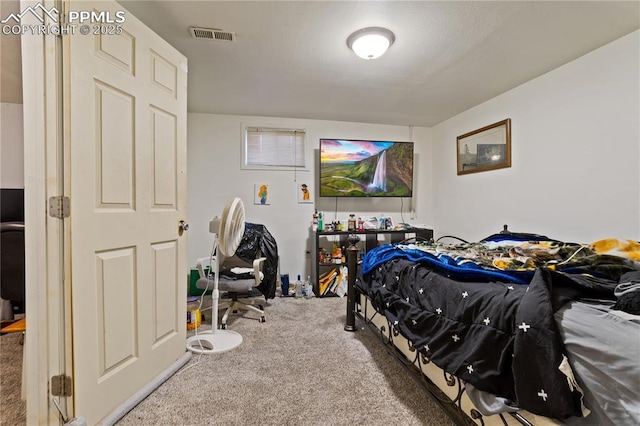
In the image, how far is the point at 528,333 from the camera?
92cm

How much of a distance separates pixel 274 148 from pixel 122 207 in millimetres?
2589

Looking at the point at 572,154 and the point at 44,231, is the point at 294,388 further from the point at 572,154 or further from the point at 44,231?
the point at 572,154

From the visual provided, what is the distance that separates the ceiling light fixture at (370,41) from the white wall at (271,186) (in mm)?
1957

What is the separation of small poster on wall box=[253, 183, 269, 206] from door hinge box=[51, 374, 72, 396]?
8.92ft

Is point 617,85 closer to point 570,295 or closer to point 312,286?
point 570,295

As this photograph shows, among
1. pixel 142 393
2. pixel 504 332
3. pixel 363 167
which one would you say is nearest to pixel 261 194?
pixel 363 167

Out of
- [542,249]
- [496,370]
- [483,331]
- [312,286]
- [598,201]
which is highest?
[598,201]

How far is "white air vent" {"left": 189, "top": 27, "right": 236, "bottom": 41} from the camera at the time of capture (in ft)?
6.46

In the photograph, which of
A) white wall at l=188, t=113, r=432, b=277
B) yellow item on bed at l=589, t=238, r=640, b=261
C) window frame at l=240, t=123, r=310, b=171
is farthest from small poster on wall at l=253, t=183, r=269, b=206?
yellow item on bed at l=589, t=238, r=640, b=261

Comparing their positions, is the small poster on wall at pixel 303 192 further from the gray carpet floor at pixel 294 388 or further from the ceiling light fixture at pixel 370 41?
the ceiling light fixture at pixel 370 41

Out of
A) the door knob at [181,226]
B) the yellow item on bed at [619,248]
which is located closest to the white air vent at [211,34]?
the door knob at [181,226]

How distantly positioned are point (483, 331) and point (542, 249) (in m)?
1.00

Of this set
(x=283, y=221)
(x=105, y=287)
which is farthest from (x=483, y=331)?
(x=283, y=221)

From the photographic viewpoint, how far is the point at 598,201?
2230mm
